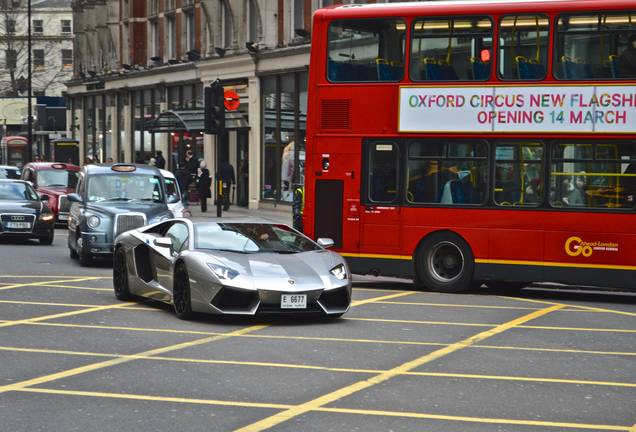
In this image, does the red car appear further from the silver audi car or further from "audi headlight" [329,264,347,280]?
"audi headlight" [329,264,347,280]

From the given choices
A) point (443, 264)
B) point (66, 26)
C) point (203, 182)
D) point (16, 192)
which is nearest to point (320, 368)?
point (443, 264)

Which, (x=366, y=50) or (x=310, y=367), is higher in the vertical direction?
(x=366, y=50)

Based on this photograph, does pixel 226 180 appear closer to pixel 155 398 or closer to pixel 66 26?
pixel 155 398

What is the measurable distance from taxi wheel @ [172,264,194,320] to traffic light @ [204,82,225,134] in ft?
49.5

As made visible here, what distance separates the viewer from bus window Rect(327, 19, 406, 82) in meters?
18.3

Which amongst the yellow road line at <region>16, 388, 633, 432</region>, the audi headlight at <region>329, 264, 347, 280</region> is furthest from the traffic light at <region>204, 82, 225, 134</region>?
the yellow road line at <region>16, 388, 633, 432</region>

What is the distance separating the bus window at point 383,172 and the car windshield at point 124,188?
5.77 meters

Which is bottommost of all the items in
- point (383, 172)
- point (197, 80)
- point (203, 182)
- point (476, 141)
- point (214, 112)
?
point (203, 182)

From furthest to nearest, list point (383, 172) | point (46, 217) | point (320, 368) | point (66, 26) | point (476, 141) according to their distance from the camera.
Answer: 1. point (66, 26)
2. point (46, 217)
3. point (383, 172)
4. point (476, 141)
5. point (320, 368)

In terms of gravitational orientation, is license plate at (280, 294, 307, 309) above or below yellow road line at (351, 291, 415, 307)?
above

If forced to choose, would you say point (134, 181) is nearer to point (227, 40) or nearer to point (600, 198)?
point (600, 198)

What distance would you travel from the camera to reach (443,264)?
1816 centimetres

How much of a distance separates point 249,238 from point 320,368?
3994 millimetres

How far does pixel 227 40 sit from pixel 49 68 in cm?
7089
